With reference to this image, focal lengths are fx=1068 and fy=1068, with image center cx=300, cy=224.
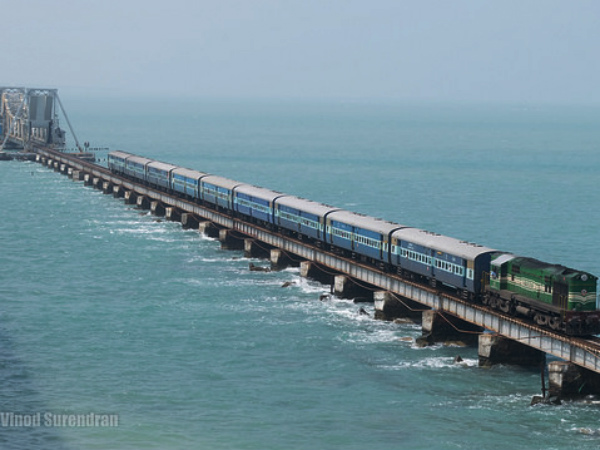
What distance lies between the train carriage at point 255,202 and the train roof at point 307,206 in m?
2.11

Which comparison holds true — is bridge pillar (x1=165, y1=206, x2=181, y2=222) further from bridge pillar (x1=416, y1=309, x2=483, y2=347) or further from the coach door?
the coach door

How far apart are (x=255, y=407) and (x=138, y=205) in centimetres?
9636

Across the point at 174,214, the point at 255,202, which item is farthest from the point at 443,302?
the point at 174,214

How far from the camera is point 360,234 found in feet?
301

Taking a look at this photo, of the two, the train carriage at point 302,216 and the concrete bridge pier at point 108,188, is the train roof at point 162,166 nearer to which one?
the concrete bridge pier at point 108,188

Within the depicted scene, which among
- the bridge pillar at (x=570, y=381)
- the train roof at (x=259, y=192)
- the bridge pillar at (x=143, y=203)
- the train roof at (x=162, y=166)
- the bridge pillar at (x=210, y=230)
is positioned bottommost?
the bridge pillar at (x=570, y=381)

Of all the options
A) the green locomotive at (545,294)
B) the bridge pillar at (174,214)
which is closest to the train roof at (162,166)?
the bridge pillar at (174,214)

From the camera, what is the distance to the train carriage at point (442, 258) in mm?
74250

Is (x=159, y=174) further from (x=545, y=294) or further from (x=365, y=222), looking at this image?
(x=545, y=294)

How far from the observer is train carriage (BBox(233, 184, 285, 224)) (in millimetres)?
111375

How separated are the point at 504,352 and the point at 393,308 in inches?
598

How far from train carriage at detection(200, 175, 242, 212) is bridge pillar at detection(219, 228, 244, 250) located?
4.75 m

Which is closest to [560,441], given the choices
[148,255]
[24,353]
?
[24,353]

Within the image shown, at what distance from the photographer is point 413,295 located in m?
81.4
